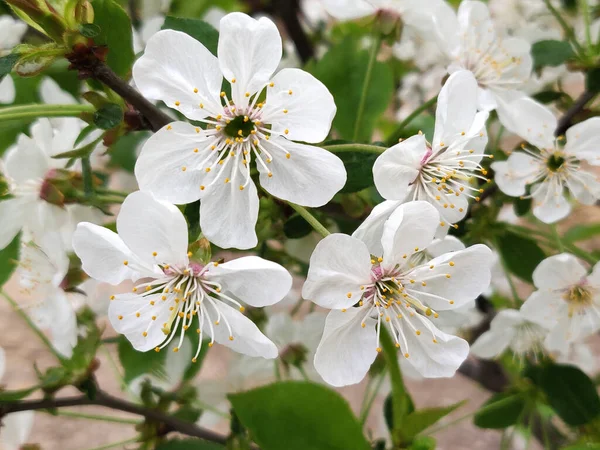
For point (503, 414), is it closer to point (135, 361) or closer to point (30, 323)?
point (135, 361)

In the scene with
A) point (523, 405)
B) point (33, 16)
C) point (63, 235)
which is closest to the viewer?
point (33, 16)

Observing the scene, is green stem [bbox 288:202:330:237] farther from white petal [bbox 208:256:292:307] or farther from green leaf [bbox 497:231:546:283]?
green leaf [bbox 497:231:546:283]

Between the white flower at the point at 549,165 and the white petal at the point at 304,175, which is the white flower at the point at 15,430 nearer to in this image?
the white petal at the point at 304,175

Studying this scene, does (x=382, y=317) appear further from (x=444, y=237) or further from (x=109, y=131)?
(x=109, y=131)

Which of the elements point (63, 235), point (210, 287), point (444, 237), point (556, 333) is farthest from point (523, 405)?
point (63, 235)

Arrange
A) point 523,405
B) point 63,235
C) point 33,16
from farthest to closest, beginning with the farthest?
point 523,405, point 63,235, point 33,16

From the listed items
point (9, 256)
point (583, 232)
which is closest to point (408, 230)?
point (9, 256)

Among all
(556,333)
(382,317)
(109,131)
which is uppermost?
(109,131)
